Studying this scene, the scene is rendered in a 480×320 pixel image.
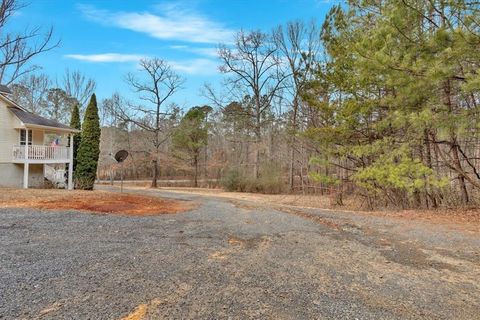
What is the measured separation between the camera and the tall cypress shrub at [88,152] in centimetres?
1794

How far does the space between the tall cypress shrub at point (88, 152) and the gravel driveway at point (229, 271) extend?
1169cm

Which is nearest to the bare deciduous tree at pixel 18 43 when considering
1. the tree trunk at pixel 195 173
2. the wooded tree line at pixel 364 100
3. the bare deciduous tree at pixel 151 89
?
the wooded tree line at pixel 364 100

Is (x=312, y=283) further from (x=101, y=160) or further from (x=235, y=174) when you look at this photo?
(x=101, y=160)

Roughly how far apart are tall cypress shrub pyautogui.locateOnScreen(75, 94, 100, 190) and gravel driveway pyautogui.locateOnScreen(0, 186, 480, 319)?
38.3 feet

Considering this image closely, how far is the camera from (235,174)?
2334 cm

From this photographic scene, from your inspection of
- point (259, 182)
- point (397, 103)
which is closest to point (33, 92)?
point (259, 182)

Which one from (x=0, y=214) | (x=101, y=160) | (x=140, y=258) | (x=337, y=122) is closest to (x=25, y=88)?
(x=101, y=160)

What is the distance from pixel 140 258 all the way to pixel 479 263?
4846mm

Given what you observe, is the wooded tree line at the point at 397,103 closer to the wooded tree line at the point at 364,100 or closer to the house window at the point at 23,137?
the wooded tree line at the point at 364,100

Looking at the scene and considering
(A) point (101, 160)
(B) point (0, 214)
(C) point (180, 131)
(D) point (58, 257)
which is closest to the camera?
(D) point (58, 257)

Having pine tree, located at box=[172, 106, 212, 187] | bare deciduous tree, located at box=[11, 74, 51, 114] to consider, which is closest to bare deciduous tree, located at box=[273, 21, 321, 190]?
pine tree, located at box=[172, 106, 212, 187]

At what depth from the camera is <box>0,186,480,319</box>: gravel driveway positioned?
2855 mm

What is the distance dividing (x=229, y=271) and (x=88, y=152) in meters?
16.6

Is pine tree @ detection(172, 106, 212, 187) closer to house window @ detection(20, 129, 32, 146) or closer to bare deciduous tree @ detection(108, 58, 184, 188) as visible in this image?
bare deciduous tree @ detection(108, 58, 184, 188)
